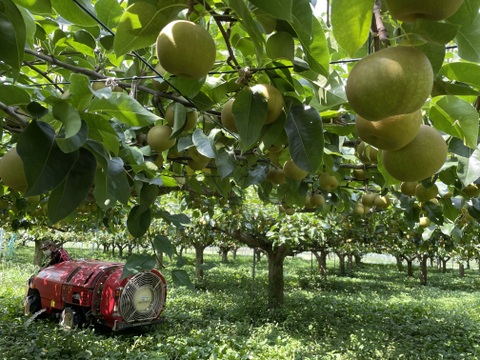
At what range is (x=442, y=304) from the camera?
44.1 ft

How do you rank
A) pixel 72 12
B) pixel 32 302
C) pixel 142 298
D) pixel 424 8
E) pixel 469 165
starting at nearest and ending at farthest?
pixel 424 8 → pixel 72 12 → pixel 469 165 → pixel 142 298 → pixel 32 302

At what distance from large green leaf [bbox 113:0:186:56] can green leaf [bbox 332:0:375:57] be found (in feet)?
0.90

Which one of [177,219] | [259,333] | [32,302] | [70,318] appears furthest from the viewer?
[32,302]

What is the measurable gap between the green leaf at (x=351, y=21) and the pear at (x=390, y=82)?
6cm

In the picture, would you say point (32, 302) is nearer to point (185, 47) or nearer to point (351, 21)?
point (185, 47)

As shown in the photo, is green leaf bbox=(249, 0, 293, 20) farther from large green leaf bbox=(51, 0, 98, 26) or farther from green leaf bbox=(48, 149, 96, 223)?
large green leaf bbox=(51, 0, 98, 26)

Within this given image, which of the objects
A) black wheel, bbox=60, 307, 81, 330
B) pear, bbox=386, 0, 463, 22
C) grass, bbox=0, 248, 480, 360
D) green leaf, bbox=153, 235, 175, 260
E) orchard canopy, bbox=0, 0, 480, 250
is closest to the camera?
pear, bbox=386, 0, 463, 22

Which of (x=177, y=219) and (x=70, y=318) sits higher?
(x=177, y=219)

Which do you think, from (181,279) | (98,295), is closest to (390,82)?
(181,279)

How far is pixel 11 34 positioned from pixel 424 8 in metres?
0.66

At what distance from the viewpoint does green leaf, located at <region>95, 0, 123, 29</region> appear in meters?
1.35

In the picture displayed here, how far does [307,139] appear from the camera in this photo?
1014 millimetres

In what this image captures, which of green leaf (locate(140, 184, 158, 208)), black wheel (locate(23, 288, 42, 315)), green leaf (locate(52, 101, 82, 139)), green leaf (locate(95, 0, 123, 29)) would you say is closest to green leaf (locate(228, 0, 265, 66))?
green leaf (locate(52, 101, 82, 139))

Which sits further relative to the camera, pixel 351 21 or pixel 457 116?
pixel 457 116
